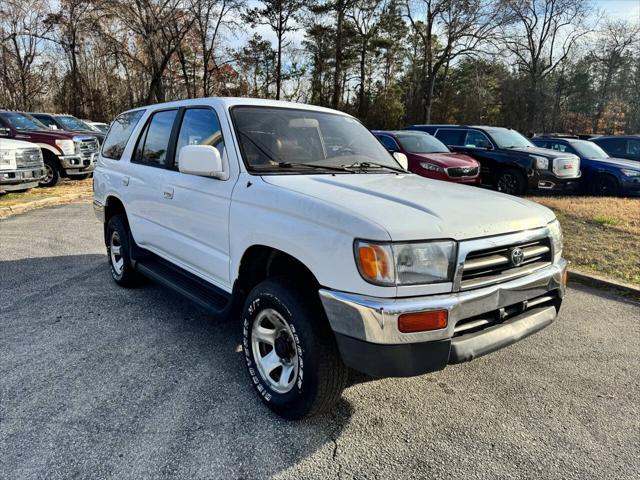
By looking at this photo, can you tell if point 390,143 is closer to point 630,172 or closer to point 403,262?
point 630,172

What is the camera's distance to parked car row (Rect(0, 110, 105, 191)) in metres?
10.1

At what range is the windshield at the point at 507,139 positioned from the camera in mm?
11438

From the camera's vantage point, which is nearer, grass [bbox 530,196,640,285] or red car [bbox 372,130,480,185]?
grass [bbox 530,196,640,285]

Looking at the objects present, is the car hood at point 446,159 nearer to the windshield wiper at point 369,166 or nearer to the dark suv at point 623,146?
the windshield wiper at point 369,166

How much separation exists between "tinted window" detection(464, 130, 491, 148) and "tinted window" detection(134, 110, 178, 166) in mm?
9436

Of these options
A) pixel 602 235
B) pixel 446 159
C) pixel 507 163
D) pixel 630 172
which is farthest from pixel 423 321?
pixel 630 172

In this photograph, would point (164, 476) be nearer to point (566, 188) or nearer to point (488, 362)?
point (488, 362)

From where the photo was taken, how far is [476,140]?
11.7 meters

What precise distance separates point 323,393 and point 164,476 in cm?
88

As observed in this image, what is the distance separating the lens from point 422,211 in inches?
93.7

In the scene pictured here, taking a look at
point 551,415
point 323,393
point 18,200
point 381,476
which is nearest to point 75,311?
point 323,393

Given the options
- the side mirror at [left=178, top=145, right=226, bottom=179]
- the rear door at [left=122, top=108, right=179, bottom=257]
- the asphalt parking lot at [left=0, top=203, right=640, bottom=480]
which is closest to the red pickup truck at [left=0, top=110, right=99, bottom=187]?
the rear door at [left=122, top=108, right=179, bottom=257]

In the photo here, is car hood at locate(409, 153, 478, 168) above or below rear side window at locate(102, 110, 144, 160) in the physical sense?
below

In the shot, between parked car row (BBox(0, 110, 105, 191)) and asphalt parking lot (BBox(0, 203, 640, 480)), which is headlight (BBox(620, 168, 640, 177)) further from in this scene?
parked car row (BBox(0, 110, 105, 191))
